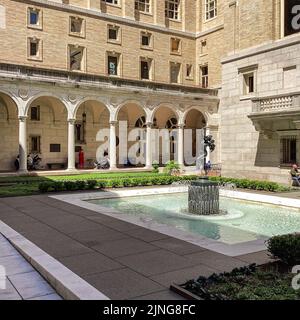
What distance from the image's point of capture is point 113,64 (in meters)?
36.5

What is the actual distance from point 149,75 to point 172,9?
831 centimetres

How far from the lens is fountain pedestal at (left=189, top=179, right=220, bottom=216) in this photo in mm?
13891

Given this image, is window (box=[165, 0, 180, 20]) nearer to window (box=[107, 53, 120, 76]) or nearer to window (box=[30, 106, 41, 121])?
window (box=[107, 53, 120, 76])

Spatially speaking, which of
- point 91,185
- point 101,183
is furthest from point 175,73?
point 91,185

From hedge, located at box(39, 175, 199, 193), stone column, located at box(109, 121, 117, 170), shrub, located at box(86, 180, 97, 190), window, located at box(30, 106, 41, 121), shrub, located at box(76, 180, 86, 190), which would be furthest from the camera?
window, located at box(30, 106, 41, 121)

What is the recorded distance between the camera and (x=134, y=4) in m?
37.3

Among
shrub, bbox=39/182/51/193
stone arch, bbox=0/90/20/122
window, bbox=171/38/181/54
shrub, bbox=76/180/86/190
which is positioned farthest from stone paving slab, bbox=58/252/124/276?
window, bbox=171/38/181/54

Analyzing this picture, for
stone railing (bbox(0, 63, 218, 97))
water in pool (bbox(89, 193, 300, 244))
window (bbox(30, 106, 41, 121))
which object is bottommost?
water in pool (bbox(89, 193, 300, 244))

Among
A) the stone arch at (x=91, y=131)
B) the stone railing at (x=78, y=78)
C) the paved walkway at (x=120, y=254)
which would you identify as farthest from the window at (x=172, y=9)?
the paved walkway at (x=120, y=254)

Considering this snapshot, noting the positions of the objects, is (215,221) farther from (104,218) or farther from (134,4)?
(134,4)

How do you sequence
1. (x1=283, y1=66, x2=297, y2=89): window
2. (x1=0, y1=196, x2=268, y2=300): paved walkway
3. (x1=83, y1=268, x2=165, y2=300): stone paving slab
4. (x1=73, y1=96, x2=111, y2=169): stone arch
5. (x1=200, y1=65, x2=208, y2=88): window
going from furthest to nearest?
(x1=200, y1=65, x2=208, y2=88): window < (x1=73, y1=96, x2=111, y2=169): stone arch < (x1=283, y1=66, x2=297, y2=89): window < (x1=0, y1=196, x2=268, y2=300): paved walkway < (x1=83, y1=268, x2=165, y2=300): stone paving slab

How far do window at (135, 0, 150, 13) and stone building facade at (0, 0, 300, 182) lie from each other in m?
0.08

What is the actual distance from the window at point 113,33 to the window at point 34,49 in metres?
6.95

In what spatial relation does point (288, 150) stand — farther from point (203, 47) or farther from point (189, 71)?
point (203, 47)
